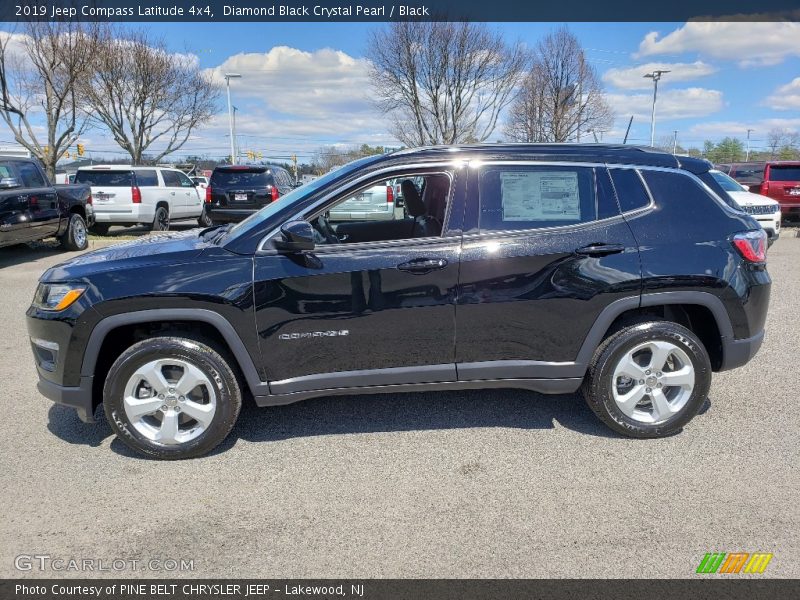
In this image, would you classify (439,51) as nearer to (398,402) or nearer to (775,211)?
(775,211)

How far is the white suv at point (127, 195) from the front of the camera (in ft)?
46.8

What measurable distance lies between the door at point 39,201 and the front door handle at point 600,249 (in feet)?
33.8

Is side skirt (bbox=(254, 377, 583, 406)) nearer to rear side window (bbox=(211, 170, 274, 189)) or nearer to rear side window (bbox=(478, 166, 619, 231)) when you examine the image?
rear side window (bbox=(478, 166, 619, 231))

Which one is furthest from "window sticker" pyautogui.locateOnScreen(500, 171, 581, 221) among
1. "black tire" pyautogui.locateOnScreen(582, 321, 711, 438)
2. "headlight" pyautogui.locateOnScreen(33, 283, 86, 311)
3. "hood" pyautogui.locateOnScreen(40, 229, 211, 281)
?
Result: "headlight" pyautogui.locateOnScreen(33, 283, 86, 311)

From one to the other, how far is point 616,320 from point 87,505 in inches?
130

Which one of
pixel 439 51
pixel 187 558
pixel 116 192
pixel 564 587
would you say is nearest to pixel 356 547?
pixel 187 558

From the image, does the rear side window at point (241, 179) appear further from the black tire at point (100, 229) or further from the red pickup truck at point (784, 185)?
the red pickup truck at point (784, 185)

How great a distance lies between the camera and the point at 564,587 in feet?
8.09

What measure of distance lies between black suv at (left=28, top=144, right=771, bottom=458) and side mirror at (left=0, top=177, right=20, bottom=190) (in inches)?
307

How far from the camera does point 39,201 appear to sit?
1055cm

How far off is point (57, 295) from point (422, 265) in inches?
86.1

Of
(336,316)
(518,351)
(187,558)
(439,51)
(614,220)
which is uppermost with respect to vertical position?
(439,51)

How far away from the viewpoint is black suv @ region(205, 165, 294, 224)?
13930 millimetres

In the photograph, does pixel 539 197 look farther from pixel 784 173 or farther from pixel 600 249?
pixel 784 173
